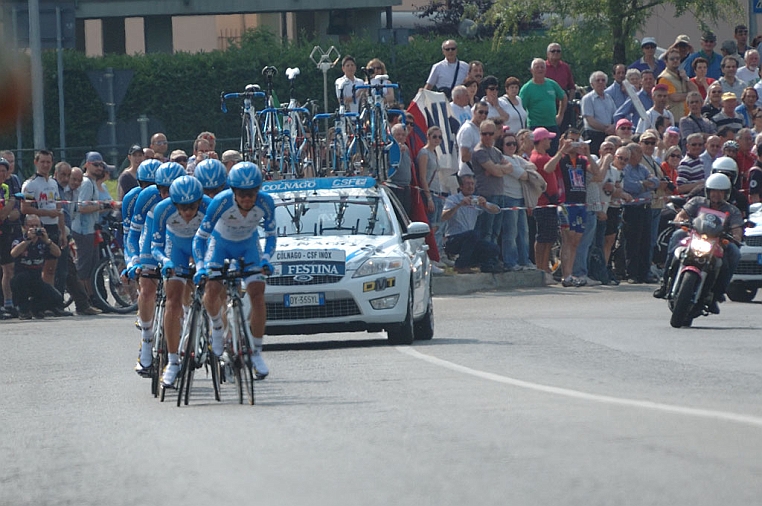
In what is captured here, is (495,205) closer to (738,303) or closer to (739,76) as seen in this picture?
(738,303)

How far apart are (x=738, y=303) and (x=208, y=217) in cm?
1170

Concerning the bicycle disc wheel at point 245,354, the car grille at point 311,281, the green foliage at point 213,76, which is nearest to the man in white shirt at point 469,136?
the car grille at point 311,281

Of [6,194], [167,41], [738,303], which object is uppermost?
[167,41]

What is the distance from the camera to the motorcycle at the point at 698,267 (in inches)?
697

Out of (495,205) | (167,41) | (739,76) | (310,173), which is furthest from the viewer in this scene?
(167,41)

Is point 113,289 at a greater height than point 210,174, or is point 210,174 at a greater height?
point 210,174

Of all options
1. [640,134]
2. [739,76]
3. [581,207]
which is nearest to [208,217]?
[581,207]

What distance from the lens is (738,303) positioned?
22.4 m

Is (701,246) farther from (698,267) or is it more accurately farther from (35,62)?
(35,62)

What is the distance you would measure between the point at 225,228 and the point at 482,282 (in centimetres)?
1268

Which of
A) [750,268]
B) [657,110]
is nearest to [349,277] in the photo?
[750,268]

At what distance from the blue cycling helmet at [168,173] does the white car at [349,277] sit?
9.05 feet

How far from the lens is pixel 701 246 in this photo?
17906mm

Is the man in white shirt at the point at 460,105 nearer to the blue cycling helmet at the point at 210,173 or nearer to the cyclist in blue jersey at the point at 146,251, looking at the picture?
the cyclist in blue jersey at the point at 146,251
